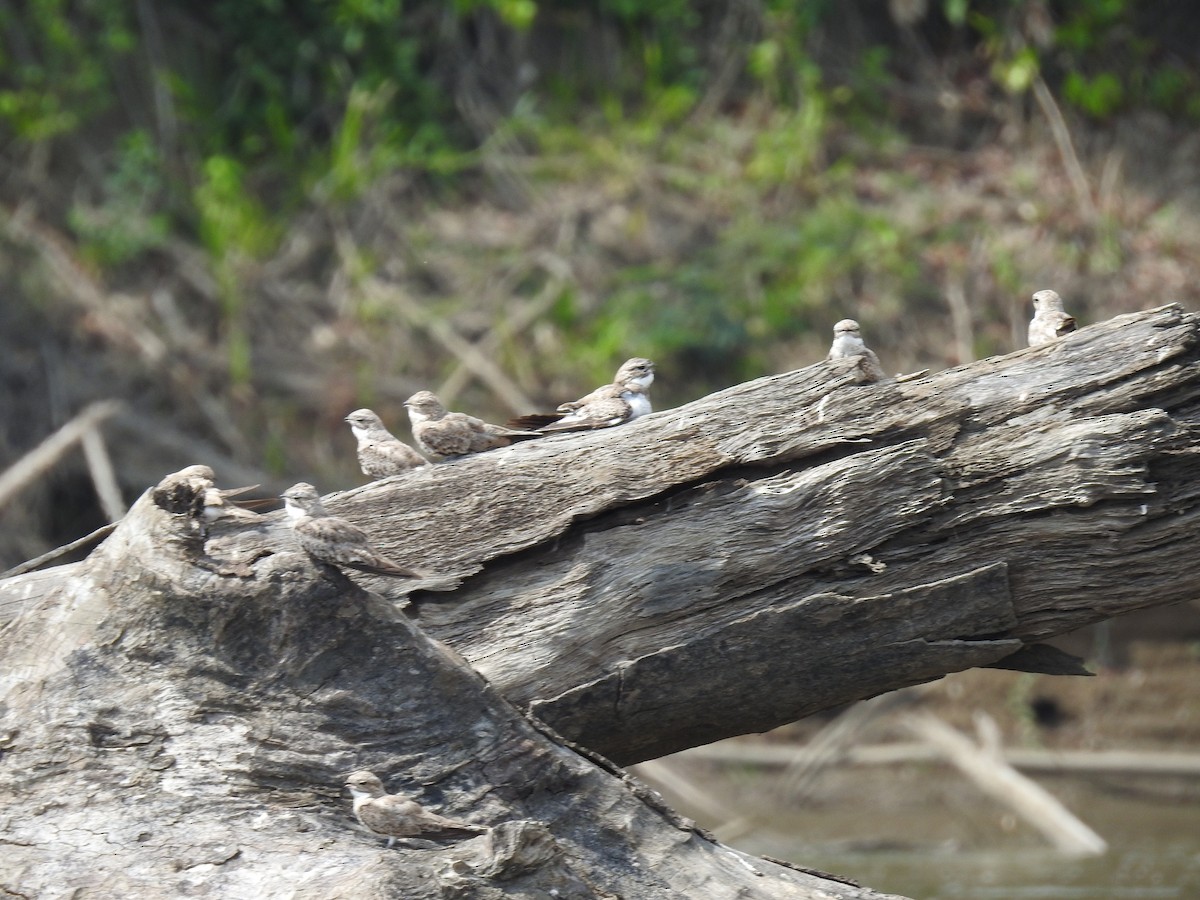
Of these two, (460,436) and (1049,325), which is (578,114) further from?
(460,436)

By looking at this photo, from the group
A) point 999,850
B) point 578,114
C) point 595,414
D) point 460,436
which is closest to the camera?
point 460,436

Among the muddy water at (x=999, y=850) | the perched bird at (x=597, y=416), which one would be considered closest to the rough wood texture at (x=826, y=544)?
the perched bird at (x=597, y=416)

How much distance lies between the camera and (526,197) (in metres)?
15.8

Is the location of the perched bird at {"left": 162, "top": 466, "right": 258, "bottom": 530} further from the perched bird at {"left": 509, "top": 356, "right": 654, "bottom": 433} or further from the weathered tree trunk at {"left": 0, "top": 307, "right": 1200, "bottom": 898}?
the perched bird at {"left": 509, "top": 356, "right": 654, "bottom": 433}

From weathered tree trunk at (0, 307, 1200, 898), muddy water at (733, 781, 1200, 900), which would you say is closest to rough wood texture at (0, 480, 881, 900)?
weathered tree trunk at (0, 307, 1200, 898)

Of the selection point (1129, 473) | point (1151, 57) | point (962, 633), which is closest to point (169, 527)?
point (962, 633)

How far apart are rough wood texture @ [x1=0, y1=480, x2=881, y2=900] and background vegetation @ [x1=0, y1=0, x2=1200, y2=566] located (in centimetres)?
870

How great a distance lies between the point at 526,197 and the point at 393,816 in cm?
1215

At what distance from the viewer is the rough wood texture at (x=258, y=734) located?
435 centimetres

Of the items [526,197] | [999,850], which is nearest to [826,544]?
[999,850]

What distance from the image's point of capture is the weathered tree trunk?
4.50 meters

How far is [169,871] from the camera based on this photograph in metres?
4.18

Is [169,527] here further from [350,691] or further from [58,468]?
[58,468]

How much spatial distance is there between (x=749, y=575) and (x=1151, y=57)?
12.4 m
